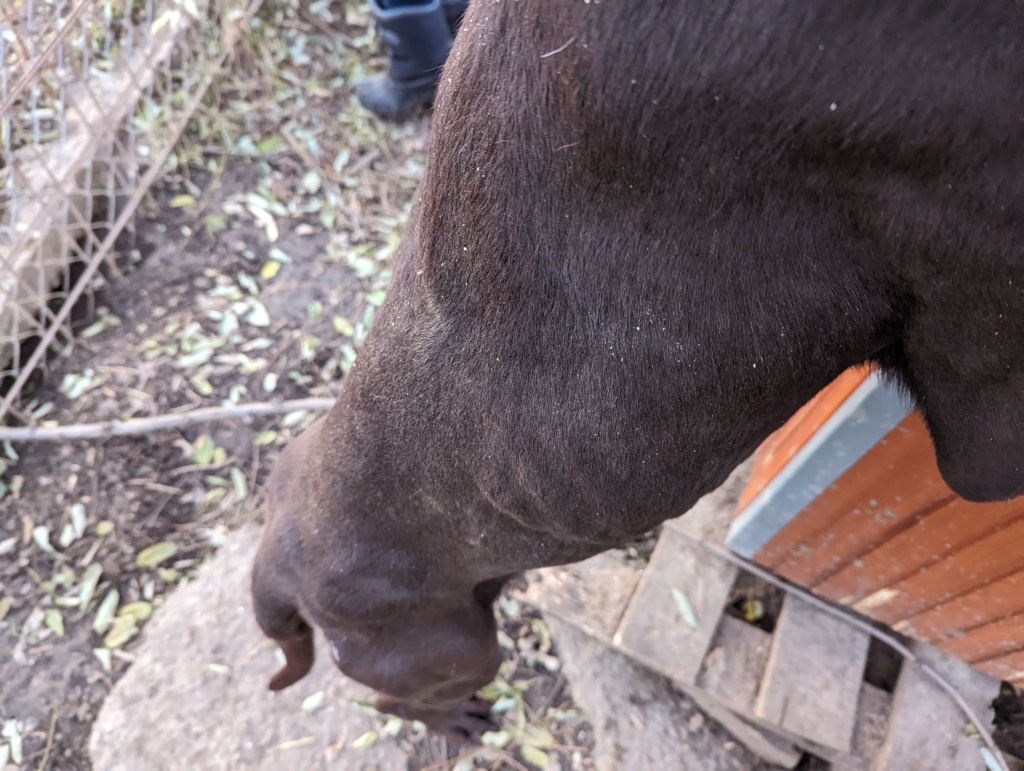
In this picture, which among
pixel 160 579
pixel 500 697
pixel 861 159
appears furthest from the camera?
pixel 160 579

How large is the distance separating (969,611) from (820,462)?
0.60 metres

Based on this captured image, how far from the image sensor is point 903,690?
215cm

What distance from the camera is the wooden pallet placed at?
2.10 m

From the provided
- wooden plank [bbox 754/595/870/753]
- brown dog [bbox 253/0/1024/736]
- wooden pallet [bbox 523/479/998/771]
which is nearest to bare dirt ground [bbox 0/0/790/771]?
wooden pallet [bbox 523/479/998/771]

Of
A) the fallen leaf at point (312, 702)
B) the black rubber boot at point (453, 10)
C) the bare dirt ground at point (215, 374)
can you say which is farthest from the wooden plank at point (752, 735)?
the black rubber boot at point (453, 10)

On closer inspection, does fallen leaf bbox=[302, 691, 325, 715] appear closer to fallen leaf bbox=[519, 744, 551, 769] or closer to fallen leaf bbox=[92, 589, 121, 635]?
fallen leaf bbox=[519, 744, 551, 769]

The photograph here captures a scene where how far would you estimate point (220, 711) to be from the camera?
2371 millimetres

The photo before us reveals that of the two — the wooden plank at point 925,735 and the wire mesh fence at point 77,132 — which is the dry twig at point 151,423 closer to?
the wire mesh fence at point 77,132

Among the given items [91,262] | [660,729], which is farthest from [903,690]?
[91,262]

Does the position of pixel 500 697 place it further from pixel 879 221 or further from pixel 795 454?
pixel 879 221

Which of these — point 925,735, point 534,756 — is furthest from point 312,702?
point 925,735

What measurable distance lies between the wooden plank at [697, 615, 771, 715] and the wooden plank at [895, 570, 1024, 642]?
0.45 metres

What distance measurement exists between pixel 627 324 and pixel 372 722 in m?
2.11

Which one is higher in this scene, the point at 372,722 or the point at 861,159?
the point at 861,159
